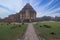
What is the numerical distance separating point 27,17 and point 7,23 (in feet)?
11.3

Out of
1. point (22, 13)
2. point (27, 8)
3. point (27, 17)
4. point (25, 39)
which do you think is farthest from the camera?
point (27, 8)

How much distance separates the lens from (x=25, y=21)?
80.2 ft

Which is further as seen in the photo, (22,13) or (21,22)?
(22,13)

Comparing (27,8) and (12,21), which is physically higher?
(27,8)

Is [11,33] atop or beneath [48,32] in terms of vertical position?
atop

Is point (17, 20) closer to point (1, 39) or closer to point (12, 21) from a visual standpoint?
point (12, 21)

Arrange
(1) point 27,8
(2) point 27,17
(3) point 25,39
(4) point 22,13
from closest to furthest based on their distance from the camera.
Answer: (3) point 25,39
(2) point 27,17
(4) point 22,13
(1) point 27,8

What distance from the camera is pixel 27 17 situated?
23.2m

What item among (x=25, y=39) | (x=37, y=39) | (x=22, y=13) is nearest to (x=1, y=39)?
(x=25, y=39)

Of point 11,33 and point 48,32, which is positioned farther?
point 48,32

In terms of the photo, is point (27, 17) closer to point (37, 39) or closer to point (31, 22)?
point (31, 22)

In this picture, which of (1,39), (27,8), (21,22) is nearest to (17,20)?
(21,22)

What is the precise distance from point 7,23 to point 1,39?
14973 mm

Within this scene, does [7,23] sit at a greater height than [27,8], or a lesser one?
lesser
